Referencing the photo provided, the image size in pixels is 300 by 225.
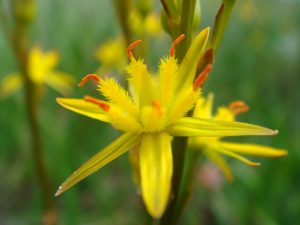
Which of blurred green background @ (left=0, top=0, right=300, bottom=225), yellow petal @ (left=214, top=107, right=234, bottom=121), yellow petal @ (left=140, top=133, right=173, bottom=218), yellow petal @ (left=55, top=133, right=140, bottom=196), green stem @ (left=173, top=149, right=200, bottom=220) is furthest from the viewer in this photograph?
blurred green background @ (left=0, top=0, right=300, bottom=225)

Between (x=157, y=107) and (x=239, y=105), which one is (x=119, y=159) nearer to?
(x=239, y=105)

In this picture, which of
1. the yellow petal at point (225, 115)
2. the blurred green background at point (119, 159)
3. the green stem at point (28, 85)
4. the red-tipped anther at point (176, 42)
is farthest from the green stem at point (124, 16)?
the red-tipped anther at point (176, 42)

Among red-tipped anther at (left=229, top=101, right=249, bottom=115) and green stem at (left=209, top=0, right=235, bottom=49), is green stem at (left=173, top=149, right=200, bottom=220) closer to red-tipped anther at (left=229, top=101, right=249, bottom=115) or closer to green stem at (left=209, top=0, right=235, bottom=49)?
red-tipped anther at (left=229, top=101, right=249, bottom=115)

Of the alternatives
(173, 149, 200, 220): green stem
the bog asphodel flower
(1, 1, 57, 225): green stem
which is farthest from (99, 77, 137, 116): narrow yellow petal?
(1, 1, 57, 225): green stem

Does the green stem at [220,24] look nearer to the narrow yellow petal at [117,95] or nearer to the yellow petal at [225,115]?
the narrow yellow petal at [117,95]

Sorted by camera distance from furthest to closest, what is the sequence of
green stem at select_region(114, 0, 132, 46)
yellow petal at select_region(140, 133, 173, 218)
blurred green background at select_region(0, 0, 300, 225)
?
blurred green background at select_region(0, 0, 300, 225)
green stem at select_region(114, 0, 132, 46)
yellow petal at select_region(140, 133, 173, 218)
